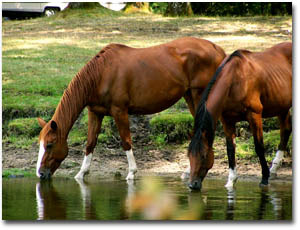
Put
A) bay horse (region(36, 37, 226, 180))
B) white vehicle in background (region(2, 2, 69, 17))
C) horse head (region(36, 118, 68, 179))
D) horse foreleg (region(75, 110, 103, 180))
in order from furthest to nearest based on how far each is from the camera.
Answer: white vehicle in background (region(2, 2, 69, 17)) < horse foreleg (region(75, 110, 103, 180)) < bay horse (region(36, 37, 226, 180)) < horse head (region(36, 118, 68, 179))

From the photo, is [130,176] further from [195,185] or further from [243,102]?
[243,102]

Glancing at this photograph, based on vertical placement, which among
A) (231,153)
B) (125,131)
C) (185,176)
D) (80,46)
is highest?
(80,46)

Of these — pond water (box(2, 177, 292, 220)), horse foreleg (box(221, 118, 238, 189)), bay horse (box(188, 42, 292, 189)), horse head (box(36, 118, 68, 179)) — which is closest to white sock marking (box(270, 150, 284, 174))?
bay horse (box(188, 42, 292, 189))

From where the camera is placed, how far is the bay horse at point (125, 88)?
8.80 meters

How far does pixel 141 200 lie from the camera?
24.0ft

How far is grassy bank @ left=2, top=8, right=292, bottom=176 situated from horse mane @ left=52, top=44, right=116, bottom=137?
71.0 inches

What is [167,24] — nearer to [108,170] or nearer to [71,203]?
[108,170]

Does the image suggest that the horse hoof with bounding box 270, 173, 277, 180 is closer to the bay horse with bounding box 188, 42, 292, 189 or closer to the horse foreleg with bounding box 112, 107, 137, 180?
the bay horse with bounding box 188, 42, 292, 189

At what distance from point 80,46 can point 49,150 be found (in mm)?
7484

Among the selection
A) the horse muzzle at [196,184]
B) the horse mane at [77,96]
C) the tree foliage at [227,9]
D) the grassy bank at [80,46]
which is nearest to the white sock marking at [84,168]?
the horse mane at [77,96]

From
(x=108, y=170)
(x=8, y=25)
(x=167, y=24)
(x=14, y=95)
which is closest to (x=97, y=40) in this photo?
(x=167, y=24)

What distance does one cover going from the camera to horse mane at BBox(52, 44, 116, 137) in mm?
8836

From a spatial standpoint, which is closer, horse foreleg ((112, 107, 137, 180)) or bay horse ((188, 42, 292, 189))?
bay horse ((188, 42, 292, 189))

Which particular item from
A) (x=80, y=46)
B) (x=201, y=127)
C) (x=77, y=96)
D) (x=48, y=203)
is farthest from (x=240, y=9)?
(x=48, y=203)
